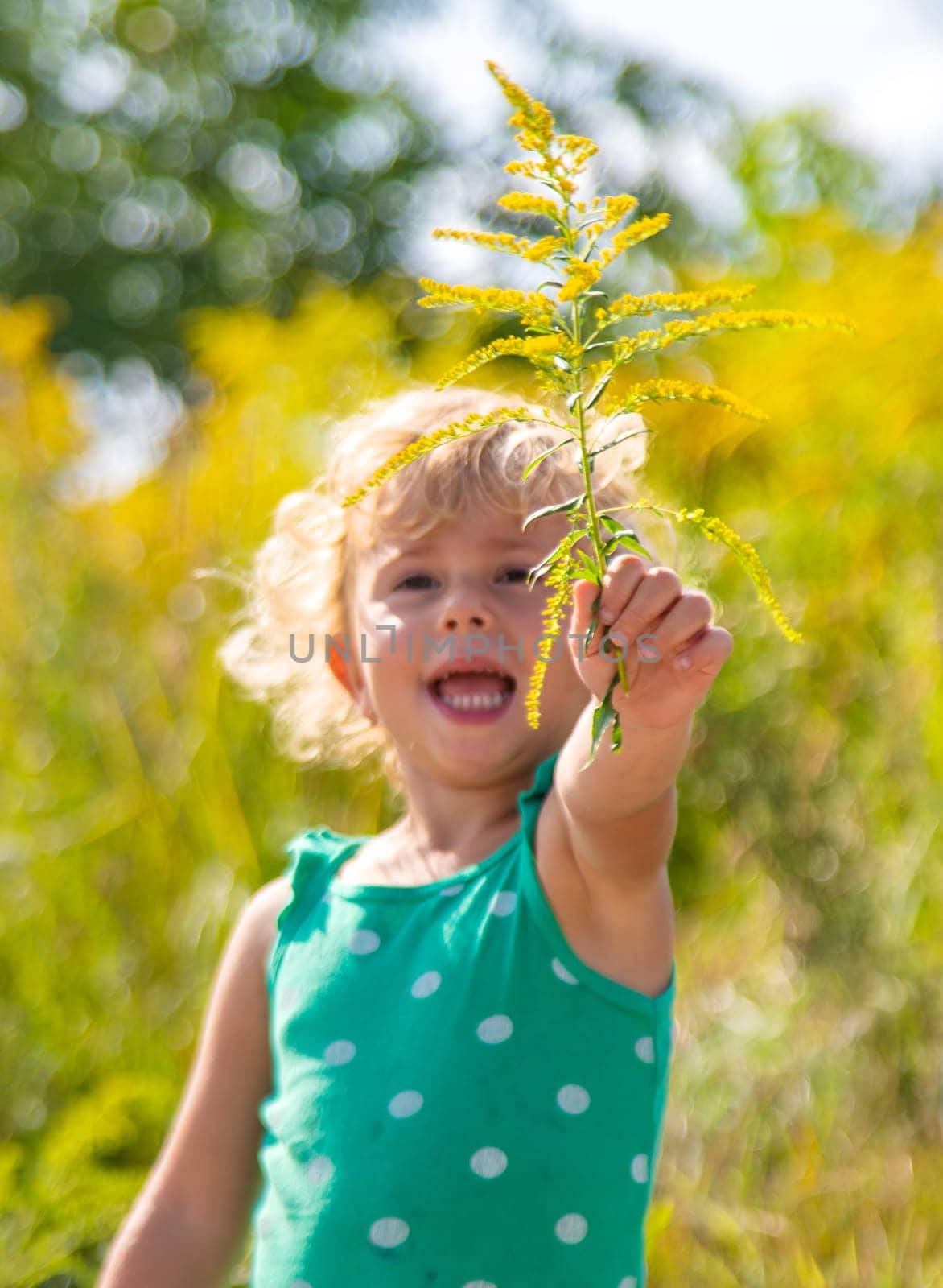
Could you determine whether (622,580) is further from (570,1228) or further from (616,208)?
(570,1228)

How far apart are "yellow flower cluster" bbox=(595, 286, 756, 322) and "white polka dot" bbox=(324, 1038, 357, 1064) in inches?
31.6

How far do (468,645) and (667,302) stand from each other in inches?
23.3

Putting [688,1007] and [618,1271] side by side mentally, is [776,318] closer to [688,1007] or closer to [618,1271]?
[618,1271]

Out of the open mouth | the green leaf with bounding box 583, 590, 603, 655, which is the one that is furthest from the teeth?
the green leaf with bounding box 583, 590, 603, 655

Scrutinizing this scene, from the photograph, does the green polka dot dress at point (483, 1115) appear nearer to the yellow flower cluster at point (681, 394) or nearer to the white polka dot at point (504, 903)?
the white polka dot at point (504, 903)

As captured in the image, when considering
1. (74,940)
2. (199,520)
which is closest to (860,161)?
(199,520)

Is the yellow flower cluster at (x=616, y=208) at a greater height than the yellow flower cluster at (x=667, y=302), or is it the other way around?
the yellow flower cluster at (x=616, y=208)

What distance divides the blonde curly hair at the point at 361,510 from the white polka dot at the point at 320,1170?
52 centimetres

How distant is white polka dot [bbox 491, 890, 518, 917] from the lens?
1.35 m

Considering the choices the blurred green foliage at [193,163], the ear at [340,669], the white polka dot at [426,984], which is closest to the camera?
the white polka dot at [426,984]

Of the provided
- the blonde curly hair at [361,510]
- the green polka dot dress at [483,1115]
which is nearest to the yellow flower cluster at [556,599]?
the blonde curly hair at [361,510]

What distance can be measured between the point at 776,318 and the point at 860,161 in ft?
8.88

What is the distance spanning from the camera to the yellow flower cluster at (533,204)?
0.86m

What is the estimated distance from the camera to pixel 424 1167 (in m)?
1.30
